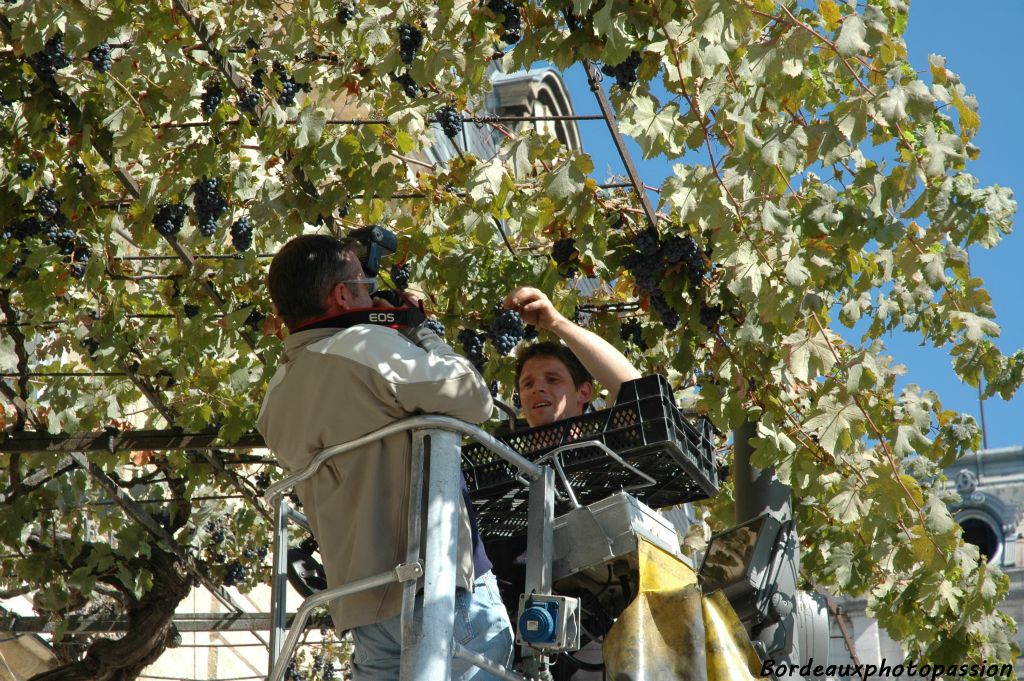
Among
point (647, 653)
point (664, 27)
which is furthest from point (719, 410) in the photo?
point (647, 653)

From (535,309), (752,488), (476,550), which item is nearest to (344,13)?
(535,309)

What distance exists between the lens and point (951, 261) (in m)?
4.84

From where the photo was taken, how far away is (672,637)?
3262 millimetres

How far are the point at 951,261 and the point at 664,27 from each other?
1.40m

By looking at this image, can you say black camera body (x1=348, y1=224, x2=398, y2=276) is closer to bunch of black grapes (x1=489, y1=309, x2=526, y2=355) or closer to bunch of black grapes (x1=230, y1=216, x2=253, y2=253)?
bunch of black grapes (x1=489, y1=309, x2=526, y2=355)

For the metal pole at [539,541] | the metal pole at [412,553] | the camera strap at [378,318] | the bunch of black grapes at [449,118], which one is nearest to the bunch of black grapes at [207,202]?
the bunch of black grapes at [449,118]

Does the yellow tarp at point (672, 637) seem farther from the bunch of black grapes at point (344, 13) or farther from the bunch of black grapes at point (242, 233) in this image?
the bunch of black grapes at point (242, 233)

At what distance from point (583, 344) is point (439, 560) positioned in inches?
55.5

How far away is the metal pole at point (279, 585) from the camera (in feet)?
11.9

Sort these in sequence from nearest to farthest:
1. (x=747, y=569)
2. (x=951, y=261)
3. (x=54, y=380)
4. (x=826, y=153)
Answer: (x=747, y=569)
(x=826, y=153)
(x=951, y=261)
(x=54, y=380)

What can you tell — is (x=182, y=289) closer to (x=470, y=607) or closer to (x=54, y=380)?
(x=54, y=380)

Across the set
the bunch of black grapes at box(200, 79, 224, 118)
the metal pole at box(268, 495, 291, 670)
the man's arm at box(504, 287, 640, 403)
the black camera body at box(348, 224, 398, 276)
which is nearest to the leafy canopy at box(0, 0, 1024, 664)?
the bunch of black grapes at box(200, 79, 224, 118)

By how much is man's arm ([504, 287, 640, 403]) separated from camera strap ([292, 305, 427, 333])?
80cm

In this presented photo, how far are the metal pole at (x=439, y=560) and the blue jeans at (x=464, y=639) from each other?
13 centimetres
